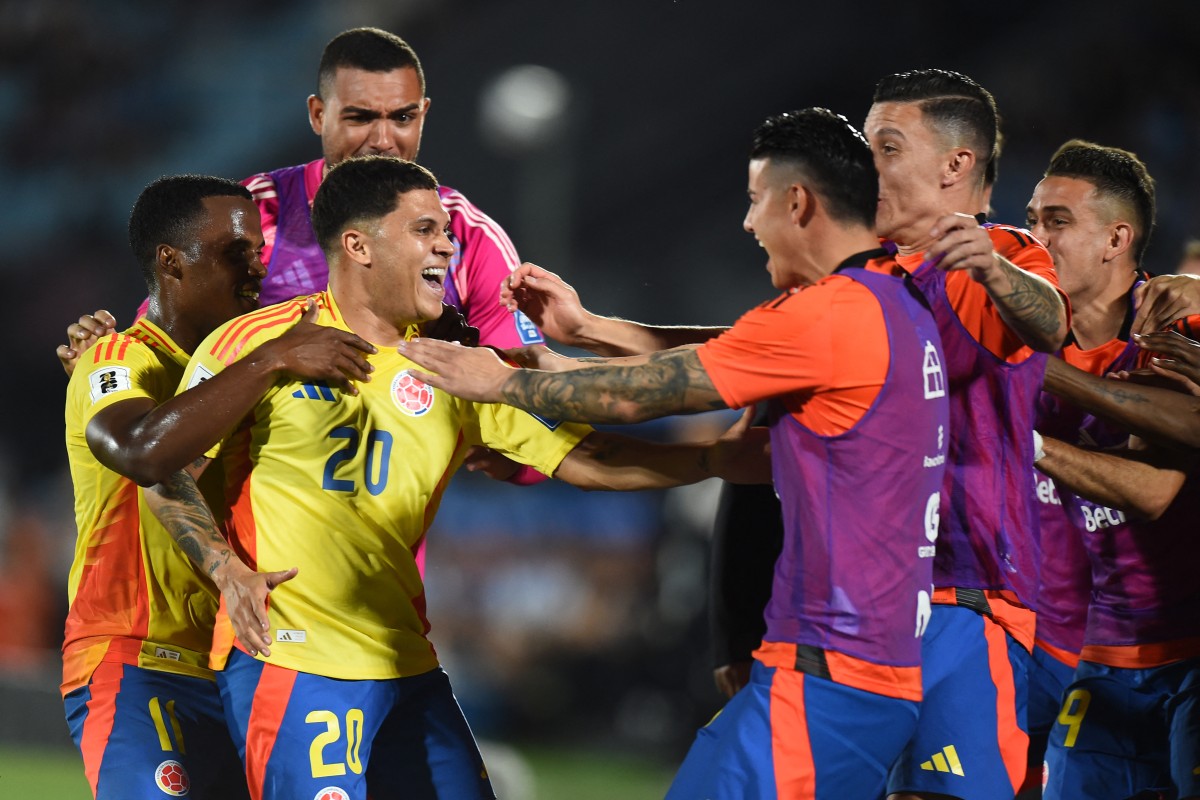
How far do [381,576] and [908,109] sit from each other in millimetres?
2293

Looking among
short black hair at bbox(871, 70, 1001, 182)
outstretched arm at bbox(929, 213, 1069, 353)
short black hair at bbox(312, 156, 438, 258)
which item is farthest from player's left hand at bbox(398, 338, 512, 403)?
short black hair at bbox(871, 70, 1001, 182)

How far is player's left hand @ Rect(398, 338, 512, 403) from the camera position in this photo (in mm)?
4008

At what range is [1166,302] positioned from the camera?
495 cm

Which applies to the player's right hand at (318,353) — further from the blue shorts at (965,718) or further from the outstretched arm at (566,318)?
the blue shorts at (965,718)

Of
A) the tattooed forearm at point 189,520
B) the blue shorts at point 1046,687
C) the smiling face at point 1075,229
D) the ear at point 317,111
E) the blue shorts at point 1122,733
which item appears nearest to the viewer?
the tattooed forearm at point 189,520

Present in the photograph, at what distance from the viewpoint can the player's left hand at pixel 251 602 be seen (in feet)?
12.8

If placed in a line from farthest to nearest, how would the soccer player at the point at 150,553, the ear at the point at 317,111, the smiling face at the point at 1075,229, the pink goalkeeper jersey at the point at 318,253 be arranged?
1. the ear at the point at 317,111
2. the pink goalkeeper jersey at the point at 318,253
3. the smiling face at the point at 1075,229
4. the soccer player at the point at 150,553

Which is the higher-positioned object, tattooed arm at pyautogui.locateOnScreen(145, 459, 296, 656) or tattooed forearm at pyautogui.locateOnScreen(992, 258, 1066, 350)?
tattooed forearm at pyautogui.locateOnScreen(992, 258, 1066, 350)

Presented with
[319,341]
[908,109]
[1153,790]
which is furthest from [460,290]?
[1153,790]

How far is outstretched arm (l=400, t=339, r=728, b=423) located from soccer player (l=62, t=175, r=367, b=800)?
951mm

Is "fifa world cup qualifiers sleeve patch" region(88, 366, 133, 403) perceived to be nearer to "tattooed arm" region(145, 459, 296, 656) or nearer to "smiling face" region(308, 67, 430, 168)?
"tattooed arm" region(145, 459, 296, 656)

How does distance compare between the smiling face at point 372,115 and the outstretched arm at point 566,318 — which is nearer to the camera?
the outstretched arm at point 566,318

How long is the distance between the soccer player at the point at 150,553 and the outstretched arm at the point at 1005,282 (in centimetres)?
239

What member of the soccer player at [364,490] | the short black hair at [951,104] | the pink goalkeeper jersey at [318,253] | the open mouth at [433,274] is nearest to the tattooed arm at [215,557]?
the soccer player at [364,490]
